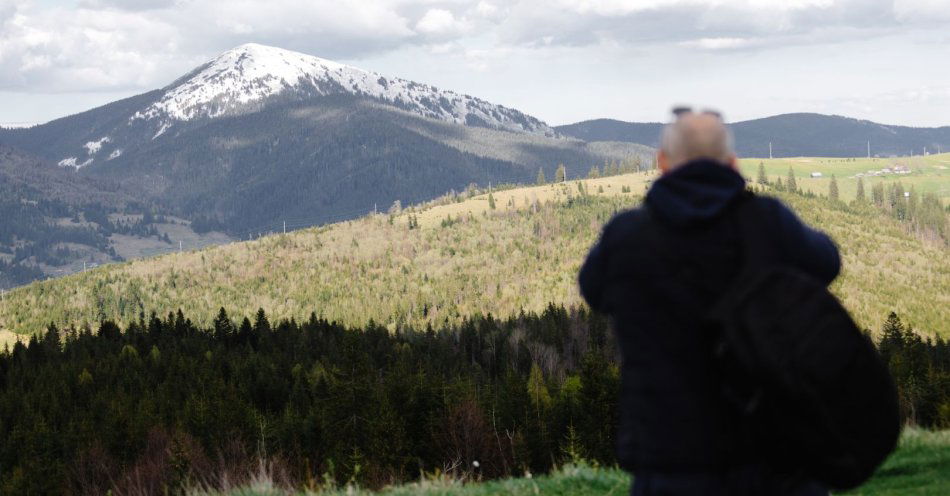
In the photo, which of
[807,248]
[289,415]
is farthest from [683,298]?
[289,415]

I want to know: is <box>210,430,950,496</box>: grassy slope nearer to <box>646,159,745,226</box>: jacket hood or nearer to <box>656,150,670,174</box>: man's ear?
<box>656,150,670,174</box>: man's ear

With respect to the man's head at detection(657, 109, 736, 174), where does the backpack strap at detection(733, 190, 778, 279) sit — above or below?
below

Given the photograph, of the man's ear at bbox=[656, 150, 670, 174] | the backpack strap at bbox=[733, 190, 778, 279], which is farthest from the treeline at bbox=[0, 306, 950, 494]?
the backpack strap at bbox=[733, 190, 778, 279]

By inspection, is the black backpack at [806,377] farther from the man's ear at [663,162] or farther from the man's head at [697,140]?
the man's ear at [663,162]

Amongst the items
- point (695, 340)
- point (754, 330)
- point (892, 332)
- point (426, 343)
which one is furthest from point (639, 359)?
point (426, 343)

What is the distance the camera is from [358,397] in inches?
2891

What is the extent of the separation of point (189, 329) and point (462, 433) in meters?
95.1

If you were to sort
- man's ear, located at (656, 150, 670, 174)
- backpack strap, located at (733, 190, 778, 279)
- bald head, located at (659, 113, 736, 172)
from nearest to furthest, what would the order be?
backpack strap, located at (733, 190, 778, 279) → bald head, located at (659, 113, 736, 172) → man's ear, located at (656, 150, 670, 174)

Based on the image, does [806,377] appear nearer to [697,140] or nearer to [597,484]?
[697,140]

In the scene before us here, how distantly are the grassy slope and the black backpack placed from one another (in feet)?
25.2

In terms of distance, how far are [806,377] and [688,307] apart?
75cm

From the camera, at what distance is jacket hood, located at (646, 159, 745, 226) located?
5359 mm

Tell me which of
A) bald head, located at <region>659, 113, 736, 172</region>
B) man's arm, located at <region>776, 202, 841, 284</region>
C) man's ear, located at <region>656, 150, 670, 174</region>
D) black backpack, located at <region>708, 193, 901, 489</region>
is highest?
bald head, located at <region>659, 113, 736, 172</region>

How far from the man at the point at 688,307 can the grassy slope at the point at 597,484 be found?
289 inches
